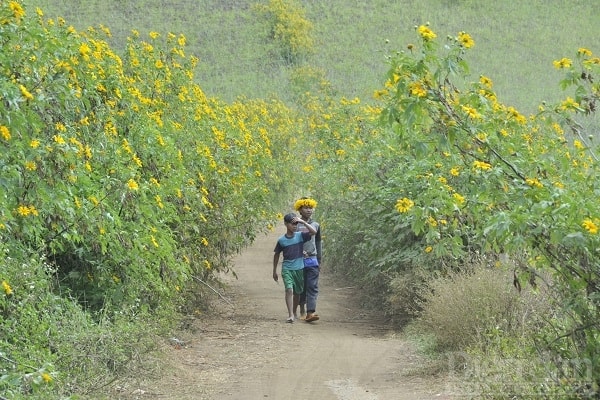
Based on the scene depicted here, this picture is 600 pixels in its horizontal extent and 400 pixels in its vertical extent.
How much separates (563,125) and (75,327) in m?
3.93

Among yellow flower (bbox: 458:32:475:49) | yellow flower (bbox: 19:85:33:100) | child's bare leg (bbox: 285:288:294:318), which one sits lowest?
child's bare leg (bbox: 285:288:294:318)

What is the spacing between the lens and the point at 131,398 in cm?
772

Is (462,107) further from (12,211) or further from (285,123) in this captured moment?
(285,123)

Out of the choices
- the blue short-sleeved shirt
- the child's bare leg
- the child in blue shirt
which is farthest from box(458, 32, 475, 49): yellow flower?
the child's bare leg

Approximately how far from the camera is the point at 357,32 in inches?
2446

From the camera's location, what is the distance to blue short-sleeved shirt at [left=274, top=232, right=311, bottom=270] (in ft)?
41.2

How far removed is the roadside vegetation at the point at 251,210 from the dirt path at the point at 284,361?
38 cm

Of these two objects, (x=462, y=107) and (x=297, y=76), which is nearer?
(x=462, y=107)

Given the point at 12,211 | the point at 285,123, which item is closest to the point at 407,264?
the point at 12,211

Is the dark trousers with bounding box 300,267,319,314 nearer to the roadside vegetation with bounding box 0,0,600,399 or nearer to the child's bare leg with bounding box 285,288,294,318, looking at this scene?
the child's bare leg with bounding box 285,288,294,318

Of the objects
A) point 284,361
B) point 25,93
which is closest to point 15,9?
point 25,93

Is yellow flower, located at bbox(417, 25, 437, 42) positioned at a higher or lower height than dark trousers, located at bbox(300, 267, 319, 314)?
higher

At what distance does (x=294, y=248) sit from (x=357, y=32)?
5089 cm

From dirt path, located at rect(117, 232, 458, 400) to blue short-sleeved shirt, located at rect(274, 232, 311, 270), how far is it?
75 cm
